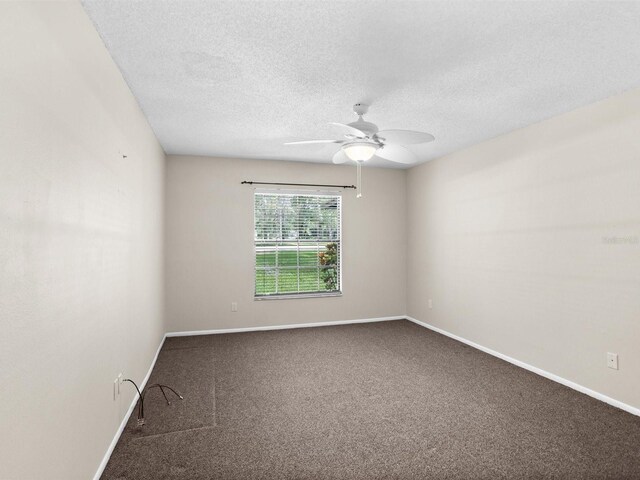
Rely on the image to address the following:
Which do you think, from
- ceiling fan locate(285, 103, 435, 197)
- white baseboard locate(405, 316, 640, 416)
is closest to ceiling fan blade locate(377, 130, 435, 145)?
ceiling fan locate(285, 103, 435, 197)

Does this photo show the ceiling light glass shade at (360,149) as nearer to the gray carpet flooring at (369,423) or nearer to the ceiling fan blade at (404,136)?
the ceiling fan blade at (404,136)

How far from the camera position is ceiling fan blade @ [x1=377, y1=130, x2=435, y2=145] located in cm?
259

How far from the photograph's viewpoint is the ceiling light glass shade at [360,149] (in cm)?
278

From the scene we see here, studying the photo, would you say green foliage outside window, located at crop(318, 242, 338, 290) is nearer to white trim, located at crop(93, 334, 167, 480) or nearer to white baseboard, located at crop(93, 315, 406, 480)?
white baseboard, located at crop(93, 315, 406, 480)

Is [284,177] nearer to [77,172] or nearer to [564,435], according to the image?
[77,172]

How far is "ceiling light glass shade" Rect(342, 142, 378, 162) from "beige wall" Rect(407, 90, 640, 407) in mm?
1791

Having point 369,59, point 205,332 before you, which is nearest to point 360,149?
point 369,59

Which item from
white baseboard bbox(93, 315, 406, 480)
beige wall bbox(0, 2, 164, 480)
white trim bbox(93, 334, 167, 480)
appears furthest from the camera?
white baseboard bbox(93, 315, 406, 480)

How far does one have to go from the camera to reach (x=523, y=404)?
2.80 m

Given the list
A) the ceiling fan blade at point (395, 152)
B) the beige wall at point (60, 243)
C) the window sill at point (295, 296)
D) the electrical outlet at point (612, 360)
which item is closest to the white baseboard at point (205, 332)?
the beige wall at point (60, 243)

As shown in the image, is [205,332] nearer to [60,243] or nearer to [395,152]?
[395,152]

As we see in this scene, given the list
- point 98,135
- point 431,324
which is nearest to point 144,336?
point 98,135

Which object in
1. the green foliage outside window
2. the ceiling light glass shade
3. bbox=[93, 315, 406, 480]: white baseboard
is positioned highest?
the ceiling light glass shade

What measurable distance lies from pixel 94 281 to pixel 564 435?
301 cm
